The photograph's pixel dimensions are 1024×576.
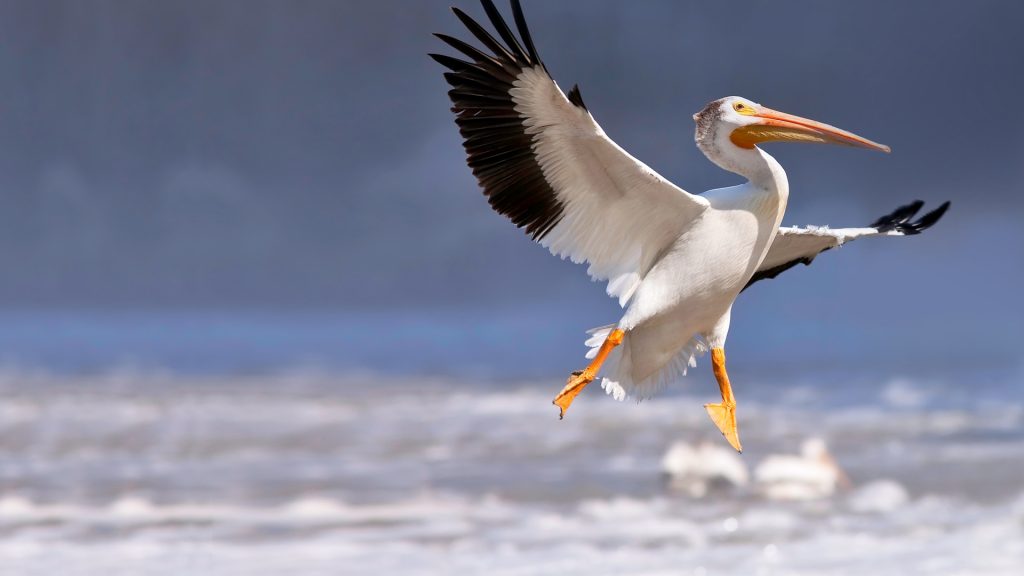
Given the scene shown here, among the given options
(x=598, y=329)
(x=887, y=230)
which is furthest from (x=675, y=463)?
(x=598, y=329)

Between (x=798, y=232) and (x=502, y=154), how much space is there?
2375mm

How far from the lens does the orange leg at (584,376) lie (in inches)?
294

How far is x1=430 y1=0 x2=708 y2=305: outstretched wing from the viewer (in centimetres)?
748

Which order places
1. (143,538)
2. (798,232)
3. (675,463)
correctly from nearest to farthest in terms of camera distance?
(798,232) → (143,538) → (675,463)

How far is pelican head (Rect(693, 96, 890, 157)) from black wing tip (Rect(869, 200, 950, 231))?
8.14 ft

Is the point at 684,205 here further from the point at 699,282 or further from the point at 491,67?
the point at 491,67

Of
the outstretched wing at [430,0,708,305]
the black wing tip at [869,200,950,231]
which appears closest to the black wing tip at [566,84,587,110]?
the outstretched wing at [430,0,708,305]

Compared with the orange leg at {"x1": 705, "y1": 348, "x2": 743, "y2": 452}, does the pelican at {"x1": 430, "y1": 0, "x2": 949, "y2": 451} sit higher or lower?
higher

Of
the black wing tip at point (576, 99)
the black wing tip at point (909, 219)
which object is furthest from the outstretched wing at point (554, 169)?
the black wing tip at point (909, 219)

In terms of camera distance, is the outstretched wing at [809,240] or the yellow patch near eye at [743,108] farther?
the outstretched wing at [809,240]

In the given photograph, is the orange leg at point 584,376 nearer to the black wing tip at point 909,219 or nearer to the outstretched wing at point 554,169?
the outstretched wing at point 554,169

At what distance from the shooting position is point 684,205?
7.62 metres

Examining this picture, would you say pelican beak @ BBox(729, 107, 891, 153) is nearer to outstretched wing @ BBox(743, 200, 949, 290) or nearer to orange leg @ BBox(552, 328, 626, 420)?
outstretched wing @ BBox(743, 200, 949, 290)

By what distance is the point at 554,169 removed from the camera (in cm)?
790
